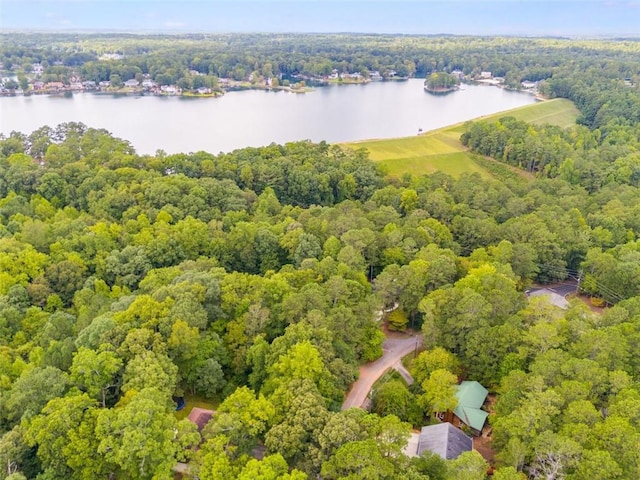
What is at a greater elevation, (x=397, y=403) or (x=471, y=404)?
(x=397, y=403)

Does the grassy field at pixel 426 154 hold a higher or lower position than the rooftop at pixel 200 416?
higher

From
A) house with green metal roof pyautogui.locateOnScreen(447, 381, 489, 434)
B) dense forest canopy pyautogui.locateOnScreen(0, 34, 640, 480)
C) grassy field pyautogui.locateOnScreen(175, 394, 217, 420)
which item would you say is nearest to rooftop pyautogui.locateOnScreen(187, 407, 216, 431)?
grassy field pyautogui.locateOnScreen(175, 394, 217, 420)

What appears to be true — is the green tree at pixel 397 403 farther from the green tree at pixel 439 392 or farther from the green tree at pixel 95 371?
the green tree at pixel 95 371

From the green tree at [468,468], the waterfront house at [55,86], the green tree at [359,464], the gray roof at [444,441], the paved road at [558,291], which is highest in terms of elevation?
the waterfront house at [55,86]

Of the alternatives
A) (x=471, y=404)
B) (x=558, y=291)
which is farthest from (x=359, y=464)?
(x=558, y=291)

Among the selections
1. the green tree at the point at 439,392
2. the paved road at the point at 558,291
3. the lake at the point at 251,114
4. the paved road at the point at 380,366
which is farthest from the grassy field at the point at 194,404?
the lake at the point at 251,114

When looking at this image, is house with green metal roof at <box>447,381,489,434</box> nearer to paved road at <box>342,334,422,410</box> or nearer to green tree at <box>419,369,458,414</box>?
green tree at <box>419,369,458,414</box>

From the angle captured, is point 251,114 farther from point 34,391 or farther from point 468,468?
point 468,468

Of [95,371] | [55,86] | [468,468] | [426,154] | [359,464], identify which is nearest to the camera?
[359,464]
